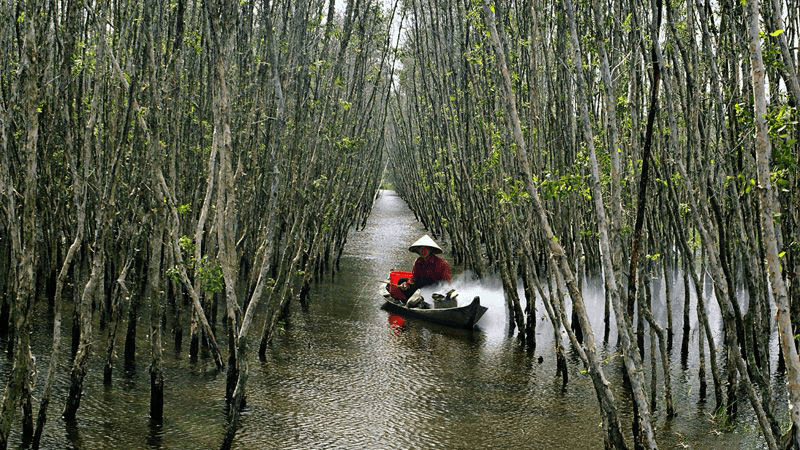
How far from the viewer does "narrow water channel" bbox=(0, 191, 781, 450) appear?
23.5 ft

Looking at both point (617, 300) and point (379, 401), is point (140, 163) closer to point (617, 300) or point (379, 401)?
point (379, 401)

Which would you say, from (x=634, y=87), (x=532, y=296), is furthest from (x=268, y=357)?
(x=634, y=87)

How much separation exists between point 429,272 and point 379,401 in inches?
252

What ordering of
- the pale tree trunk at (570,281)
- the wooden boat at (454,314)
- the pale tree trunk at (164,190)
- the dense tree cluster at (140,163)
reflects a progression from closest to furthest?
the pale tree trunk at (570,281)
the dense tree cluster at (140,163)
the pale tree trunk at (164,190)
the wooden boat at (454,314)

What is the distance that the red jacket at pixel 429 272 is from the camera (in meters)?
14.8

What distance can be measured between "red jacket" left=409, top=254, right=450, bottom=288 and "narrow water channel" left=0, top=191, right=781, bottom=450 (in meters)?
2.29

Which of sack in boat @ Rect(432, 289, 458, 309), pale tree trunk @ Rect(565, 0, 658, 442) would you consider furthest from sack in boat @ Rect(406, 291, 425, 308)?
pale tree trunk @ Rect(565, 0, 658, 442)

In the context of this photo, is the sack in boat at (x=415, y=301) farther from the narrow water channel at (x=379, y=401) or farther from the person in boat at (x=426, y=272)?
the narrow water channel at (x=379, y=401)

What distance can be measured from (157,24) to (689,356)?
8.56 meters

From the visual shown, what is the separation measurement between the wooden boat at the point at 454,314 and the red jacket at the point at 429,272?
1.06 m

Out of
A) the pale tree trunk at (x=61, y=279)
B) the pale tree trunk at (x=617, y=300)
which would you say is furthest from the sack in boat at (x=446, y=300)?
the pale tree trunk at (x=617, y=300)

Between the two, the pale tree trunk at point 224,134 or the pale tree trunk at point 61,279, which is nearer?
the pale tree trunk at point 61,279

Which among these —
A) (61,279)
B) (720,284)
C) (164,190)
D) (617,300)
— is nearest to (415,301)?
(164,190)

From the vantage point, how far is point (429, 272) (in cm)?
1481
